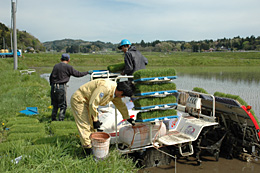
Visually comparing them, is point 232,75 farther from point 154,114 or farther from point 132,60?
point 154,114

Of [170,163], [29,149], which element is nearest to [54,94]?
[29,149]

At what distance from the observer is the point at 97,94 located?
393 centimetres

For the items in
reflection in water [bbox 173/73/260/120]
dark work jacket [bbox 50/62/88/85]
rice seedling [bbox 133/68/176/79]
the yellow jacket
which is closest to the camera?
the yellow jacket

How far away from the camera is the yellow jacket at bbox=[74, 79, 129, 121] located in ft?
12.9

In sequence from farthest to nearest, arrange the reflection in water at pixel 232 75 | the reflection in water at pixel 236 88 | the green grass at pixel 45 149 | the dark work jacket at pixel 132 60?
1. the reflection in water at pixel 232 75
2. the reflection in water at pixel 236 88
3. the dark work jacket at pixel 132 60
4. the green grass at pixel 45 149

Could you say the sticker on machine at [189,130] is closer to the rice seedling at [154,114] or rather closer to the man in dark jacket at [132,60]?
the rice seedling at [154,114]

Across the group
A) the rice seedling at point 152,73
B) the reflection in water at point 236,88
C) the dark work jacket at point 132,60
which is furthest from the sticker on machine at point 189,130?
the reflection in water at point 236,88

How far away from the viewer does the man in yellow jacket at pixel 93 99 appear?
3975 millimetres

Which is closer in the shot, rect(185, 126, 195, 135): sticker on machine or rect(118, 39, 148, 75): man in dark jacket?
rect(185, 126, 195, 135): sticker on machine

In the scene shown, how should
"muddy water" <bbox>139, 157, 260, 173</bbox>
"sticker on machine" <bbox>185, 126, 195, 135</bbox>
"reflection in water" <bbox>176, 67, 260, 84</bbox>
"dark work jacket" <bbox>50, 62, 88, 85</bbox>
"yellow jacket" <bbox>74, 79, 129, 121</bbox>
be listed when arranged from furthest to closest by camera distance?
1. "reflection in water" <bbox>176, 67, 260, 84</bbox>
2. "dark work jacket" <bbox>50, 62, 88, 85</bbox>
3. "sticker on machine" <bbox>185, 126, 195, 135</bbox>
4. "muddy water" <bbox>139, 157, 260, 173</bbox>
5. "yellow jacket" <bbox>74, 79, 129, 121</bbox>

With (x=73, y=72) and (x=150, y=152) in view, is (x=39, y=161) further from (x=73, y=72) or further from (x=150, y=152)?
(x=73, y=72)

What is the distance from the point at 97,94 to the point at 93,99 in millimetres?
104

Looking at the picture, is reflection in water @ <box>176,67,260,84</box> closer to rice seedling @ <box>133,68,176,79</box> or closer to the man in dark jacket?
the man in dark jacket

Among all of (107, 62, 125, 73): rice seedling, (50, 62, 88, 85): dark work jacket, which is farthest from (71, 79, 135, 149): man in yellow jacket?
(50, 62, 88, 85): dark work jacket
